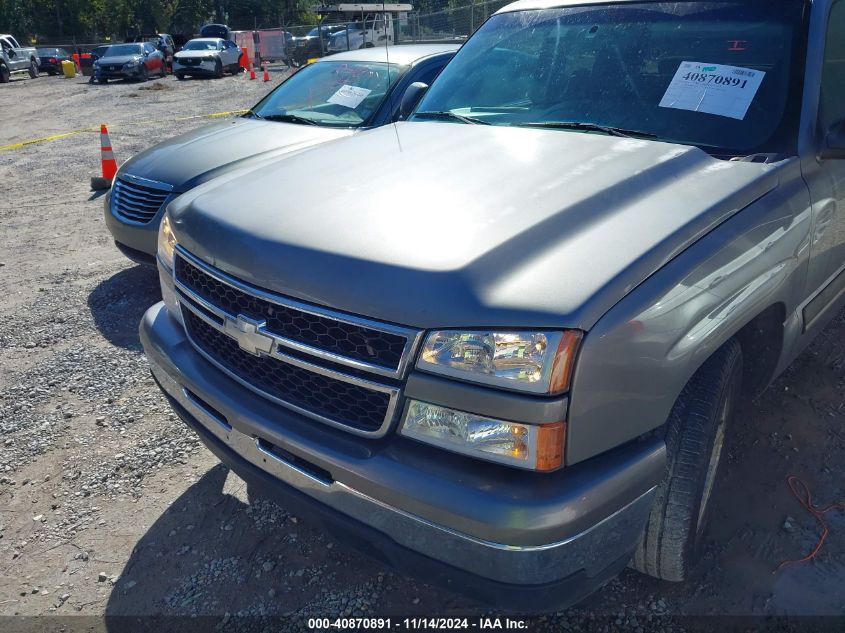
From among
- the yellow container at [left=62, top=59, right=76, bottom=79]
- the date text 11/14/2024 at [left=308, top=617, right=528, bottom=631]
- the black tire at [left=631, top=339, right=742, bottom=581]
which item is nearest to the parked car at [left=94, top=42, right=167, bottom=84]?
the yellow container at [left=62, top=59, right=76, bottom=79]

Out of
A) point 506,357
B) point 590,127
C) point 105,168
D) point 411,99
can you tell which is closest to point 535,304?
point 506,357

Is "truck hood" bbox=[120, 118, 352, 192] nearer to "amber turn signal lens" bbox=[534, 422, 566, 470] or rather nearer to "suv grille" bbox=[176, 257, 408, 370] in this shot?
"suv grille" bbox=[176, 257, 408, 370]

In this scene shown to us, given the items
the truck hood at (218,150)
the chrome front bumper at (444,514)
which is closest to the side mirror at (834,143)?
the chrome front bumper at (444,514)

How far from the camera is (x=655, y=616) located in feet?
7.78

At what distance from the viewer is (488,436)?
5.66 ft

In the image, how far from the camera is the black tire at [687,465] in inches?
83.0

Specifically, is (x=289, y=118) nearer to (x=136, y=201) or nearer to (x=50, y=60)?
(x=136, y=201)

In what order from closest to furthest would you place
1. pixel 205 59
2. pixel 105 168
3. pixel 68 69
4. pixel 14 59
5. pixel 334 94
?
pixel 334 94 < pixel 105 168 < pixel 205 59 < pixel 14 59 < pixel 68 69

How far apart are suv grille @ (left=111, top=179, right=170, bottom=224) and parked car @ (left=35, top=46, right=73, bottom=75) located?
31229 millimetres

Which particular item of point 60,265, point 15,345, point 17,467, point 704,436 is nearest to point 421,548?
point 704,436

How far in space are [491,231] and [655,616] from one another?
149 centimetres

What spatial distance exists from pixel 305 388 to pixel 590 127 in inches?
65.8

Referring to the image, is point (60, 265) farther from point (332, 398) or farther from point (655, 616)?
point (655, 616)

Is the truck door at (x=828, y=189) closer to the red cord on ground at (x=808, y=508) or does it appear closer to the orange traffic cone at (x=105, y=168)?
the red cord on ground at (x=808, y=508)
